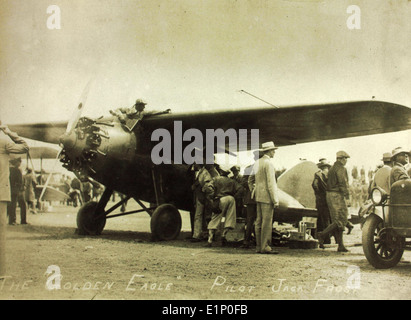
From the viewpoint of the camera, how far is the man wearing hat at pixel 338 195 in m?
8.32

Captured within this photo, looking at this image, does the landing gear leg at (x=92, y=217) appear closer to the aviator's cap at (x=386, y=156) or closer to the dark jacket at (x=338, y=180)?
the dark jacket at (x=338, y=180)

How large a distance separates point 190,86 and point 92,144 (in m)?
2.30

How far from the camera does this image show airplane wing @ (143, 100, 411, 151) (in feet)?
24.6

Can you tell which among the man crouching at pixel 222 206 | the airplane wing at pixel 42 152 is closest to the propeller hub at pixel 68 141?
the man crouching at pixel 222 206

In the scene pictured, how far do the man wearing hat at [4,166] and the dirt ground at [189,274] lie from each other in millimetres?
465

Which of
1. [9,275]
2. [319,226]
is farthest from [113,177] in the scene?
[319,226]

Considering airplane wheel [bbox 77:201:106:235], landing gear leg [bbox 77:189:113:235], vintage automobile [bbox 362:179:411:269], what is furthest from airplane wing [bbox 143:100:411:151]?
airplane wheel [bbox 77:201:106:235]

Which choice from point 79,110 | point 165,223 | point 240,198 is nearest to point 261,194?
point 240,198

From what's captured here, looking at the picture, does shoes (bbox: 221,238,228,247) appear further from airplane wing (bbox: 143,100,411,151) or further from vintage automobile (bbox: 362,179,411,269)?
vintage automobile (bbox: 362,179,411,269)

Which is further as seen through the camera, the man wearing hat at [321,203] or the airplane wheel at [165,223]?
the man wearing hat at [321,203]

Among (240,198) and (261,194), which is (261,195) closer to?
(261,194)

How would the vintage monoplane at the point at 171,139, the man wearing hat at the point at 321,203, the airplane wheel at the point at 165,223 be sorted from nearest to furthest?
1. the vintage monoplane at the point at 171,139
2. the airplane wheel at the point at 165,223
3. the man wearing hat at the point at 321,203

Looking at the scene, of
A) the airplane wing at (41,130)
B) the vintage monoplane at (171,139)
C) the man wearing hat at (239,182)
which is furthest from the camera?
the airplane wing at (41,130)

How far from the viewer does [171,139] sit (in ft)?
33.3
